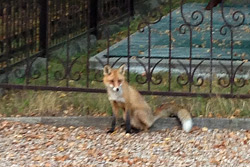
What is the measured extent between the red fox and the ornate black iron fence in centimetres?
38

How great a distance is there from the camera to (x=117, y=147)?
700 cm

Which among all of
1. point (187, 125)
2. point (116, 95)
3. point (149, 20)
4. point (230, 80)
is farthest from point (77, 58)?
point (149, 20)

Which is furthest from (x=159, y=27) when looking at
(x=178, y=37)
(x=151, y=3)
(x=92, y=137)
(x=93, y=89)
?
(x=92, y=137)

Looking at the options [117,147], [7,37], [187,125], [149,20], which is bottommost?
[117,147]

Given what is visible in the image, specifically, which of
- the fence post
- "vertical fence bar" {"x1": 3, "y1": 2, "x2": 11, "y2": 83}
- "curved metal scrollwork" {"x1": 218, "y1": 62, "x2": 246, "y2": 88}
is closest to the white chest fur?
"curved metal scrollwork" {"x1": 218, "y1": 62, "x2": 246, "y2": 88}

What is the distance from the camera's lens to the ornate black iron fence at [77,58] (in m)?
7.98

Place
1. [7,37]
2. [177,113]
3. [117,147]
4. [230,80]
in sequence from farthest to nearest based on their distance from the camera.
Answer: [7,37]
[230,80]
[177,113]
[117,147]

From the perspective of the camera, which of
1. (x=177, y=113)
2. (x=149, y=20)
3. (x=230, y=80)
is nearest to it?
(x=177, y=113)

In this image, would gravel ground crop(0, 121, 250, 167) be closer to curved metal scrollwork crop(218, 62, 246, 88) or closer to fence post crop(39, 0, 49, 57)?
curved metal scrollwork crop(218, 62, 246, 88)

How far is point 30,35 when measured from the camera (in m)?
9.50

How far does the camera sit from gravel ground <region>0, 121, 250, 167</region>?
652 cm

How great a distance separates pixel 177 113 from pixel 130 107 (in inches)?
22.0

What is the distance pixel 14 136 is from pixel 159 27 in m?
4.83

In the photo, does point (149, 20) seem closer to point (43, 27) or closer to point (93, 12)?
point (93, 12)
